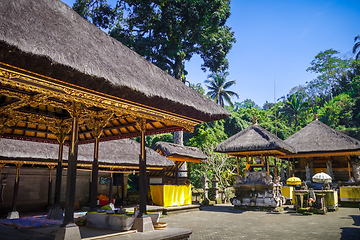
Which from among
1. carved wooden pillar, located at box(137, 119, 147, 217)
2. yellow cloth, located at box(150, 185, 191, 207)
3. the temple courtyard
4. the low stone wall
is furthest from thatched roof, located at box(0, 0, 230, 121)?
the low stone wall

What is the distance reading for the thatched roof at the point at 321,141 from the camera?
19.0 m

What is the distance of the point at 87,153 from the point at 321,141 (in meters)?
17.2

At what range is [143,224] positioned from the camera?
6398 millimetres

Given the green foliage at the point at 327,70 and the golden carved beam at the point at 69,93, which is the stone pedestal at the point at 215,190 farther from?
the green foliage at the point at 327,70

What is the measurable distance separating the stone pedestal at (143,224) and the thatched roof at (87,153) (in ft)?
23.6

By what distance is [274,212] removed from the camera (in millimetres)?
14078

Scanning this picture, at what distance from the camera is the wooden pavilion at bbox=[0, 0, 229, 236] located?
13.4ft

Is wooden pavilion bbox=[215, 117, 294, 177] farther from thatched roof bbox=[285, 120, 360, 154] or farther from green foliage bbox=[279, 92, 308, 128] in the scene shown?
green foliage bbox=[279, 92, 308, 128]

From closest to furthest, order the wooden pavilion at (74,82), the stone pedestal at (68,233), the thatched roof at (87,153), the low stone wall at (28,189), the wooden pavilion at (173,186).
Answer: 1. the wooden pavilion at (74,82)
2. the stone pedestal at (68,233)
3. the thatched roof at (87,153)
4. the low stone wall at (28,189)
5. the wooden pavilion at (173,186)

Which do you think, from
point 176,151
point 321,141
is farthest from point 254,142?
point 321,141

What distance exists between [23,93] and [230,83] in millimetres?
35594

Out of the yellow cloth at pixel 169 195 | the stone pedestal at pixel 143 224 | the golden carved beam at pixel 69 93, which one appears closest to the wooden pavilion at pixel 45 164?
the yellow cloth at pixel 169 195

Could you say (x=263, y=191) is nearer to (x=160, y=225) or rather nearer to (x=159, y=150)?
(x=159, y=150)

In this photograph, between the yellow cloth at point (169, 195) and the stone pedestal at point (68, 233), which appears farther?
the yellow cloth at point (169, 195)
